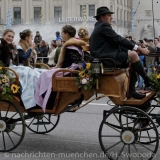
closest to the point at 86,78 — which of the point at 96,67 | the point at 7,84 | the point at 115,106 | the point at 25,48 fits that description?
the point at 96,67

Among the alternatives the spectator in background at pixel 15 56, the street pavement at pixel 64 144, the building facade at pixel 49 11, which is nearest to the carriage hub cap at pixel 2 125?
the street pavement at pixel 64 144

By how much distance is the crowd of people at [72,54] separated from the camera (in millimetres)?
7297

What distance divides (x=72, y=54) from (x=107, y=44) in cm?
69

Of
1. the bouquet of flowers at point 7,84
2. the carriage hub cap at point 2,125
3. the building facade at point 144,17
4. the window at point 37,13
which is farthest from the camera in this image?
the building facade at point 144,17

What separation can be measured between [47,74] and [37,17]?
3053 inches

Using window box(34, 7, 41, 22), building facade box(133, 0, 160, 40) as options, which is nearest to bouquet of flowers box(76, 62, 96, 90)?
Result: window box(34, 7, 41, 22)

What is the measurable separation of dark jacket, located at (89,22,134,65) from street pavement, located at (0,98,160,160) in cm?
152

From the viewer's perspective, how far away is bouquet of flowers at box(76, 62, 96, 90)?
24.1 ft

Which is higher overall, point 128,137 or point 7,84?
point 7,84

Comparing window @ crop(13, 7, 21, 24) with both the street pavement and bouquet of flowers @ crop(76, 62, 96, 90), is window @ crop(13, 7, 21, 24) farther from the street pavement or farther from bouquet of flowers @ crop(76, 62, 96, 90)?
bouquet of flowers @ crop(76, 62, 96, 90)

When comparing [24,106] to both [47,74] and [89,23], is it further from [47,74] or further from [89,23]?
[89,23]

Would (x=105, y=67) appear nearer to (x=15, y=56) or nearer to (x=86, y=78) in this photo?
(x=86, y=78)

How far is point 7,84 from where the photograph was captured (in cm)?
798

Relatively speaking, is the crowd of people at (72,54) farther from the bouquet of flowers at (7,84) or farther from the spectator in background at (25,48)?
the bouquet of flowers at (7,84)
